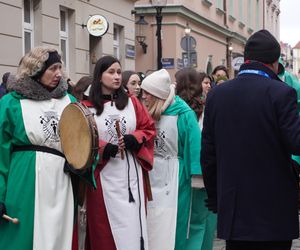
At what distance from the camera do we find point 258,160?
159 inches

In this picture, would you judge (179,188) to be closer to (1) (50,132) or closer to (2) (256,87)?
(1) (50,132)

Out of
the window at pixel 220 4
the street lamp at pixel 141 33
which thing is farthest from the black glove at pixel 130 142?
the window at pixel 220 4

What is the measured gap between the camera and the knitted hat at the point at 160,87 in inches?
240

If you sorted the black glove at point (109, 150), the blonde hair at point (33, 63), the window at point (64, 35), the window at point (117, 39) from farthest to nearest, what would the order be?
the window at point (117, 39), the window at point (64, 35), the black glove at point (109, 150), the blonde hair at point (33, 63)

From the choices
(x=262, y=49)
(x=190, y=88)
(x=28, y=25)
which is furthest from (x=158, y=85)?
(x=28, y=25)

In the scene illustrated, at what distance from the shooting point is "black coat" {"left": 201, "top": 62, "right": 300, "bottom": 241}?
3.98 metres

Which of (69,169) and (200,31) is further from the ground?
(200,31)

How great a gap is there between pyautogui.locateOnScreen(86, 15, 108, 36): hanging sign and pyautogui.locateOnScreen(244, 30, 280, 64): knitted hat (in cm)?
1202

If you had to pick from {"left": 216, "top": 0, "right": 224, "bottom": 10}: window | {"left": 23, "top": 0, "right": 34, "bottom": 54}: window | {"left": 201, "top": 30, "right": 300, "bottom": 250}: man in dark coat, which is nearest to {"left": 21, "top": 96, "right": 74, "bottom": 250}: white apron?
{"left": 201, "top": 30, "right": 300, "bottom": 250}: man in dark coat

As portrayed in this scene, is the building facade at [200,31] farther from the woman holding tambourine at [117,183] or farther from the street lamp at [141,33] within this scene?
the woman holding tambourine at [117,183]

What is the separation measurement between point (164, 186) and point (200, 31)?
77.0 feet

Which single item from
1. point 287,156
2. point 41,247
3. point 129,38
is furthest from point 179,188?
point 129,38

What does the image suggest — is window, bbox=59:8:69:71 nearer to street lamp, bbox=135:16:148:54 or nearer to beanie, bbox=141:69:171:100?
street lamp, bbox=135:16:148:54

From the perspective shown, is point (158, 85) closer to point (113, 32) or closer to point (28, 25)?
point (28, 25)
